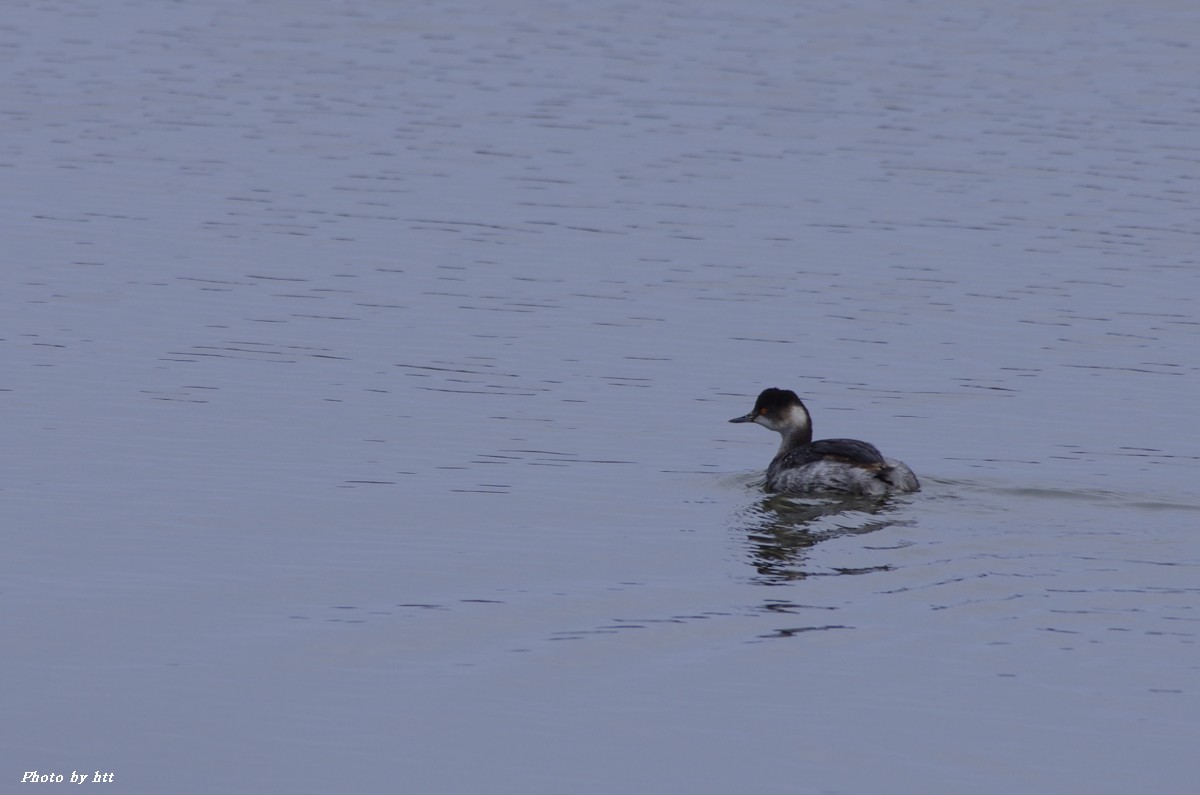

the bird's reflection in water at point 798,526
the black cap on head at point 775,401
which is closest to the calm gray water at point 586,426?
the bird's reflection in water at point 798,526

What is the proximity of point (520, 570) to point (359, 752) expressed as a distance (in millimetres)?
3436

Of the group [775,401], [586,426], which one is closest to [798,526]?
[775,401]

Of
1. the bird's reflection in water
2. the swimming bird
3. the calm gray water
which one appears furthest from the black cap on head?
the bird's reflection in water

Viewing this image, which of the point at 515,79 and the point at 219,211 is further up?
the point at 515,79

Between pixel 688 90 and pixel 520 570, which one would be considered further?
pixel 688 90

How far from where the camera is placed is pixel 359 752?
10172mm

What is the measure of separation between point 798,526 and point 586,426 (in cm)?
310

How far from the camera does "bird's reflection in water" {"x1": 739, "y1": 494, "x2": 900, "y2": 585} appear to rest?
13820 mm

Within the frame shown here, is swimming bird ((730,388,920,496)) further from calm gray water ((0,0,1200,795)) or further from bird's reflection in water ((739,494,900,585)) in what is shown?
calm gray water ((0,0,1200,795))

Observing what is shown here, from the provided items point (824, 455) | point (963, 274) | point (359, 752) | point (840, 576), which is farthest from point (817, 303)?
point (359, 752)

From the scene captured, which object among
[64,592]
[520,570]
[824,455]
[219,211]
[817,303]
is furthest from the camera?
[219,211]

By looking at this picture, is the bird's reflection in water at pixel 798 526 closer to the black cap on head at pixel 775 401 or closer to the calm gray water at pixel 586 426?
the calm gray water at pixel 586 426

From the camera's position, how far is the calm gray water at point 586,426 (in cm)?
1064

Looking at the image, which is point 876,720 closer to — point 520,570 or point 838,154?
point 520,570
